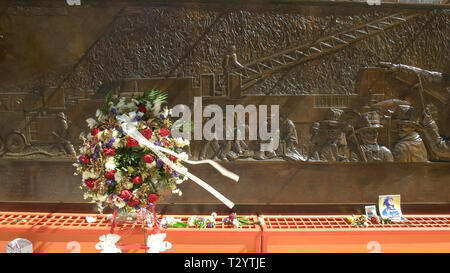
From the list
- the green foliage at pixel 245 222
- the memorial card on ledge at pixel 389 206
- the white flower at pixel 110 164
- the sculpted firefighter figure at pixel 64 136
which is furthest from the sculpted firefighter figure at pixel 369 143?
the sculpted firefighter figure at pixel 64 136

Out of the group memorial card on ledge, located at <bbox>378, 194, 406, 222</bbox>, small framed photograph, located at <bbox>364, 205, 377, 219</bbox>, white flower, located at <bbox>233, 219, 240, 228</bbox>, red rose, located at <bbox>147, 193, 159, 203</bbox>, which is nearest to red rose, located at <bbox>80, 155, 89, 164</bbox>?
red rose, located at <bbox>147, 193, 159, 203</bbox>

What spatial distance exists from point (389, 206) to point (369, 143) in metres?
0.75

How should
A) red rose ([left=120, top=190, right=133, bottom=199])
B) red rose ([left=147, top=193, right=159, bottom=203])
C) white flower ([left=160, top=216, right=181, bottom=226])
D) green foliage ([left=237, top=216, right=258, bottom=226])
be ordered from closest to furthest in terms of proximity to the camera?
red rose ([left=120, top=190, right=133, bottom=199]), red rose ([left=147, top=193, right=159, bottom=203]), white flower ([left=160, top=216, right=181, bottom=226]), green foliage ([left=237, top=216, right=258, bottom=226])

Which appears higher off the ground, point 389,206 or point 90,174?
point 90,174

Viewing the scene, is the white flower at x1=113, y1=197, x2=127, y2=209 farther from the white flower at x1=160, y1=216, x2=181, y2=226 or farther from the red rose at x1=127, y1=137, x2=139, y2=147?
the white flower at x1=160, y1=216, x2=181, y2=226

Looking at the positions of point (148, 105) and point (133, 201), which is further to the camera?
point (148, 105)

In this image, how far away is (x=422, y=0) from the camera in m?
3.45

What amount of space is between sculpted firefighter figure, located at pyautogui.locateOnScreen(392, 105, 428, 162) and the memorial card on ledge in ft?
1.46

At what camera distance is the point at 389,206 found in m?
3.37

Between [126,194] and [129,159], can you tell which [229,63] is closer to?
[129,159]

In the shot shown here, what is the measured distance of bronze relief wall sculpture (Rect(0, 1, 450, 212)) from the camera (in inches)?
132

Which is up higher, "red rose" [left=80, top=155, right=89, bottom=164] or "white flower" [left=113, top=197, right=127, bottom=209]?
"red rose" [left=80, top=155, right=89, bottom=164]

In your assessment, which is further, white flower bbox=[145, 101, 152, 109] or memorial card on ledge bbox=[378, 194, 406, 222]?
memorial card on ledge bbox=[378, 194, 406, 222]

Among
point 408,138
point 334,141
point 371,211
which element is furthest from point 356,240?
point 408,138
